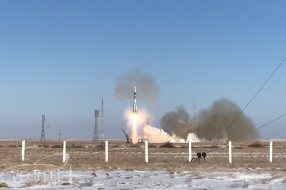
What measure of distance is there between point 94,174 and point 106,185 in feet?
15.4

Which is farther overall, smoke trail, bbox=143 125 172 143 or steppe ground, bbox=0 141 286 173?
smoke trail, bbox=143 125 172 143

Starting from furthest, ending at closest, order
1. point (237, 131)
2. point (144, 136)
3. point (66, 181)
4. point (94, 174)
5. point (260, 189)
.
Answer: point (237, 131) → point (144, 136) → point (94, 174) → point (66, 181) → point (260, 189)

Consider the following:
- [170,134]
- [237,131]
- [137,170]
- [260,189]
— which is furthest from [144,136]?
[260,189]

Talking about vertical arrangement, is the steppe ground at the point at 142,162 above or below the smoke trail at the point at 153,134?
below

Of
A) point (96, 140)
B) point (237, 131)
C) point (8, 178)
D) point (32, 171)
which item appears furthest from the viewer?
point (237, 131)

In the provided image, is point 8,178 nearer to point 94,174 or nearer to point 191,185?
point 94,174

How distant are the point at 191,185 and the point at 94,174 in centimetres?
623

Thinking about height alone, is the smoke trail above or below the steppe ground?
above

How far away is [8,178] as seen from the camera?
2167cm

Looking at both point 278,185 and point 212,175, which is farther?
point 212,175

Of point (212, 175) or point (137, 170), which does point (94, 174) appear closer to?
point (137, 170)

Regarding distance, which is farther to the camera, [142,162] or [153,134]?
[153,134]

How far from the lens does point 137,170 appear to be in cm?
2586

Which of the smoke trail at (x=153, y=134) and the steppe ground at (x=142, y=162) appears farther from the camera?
the smoke trail at (x=153, y=134)
